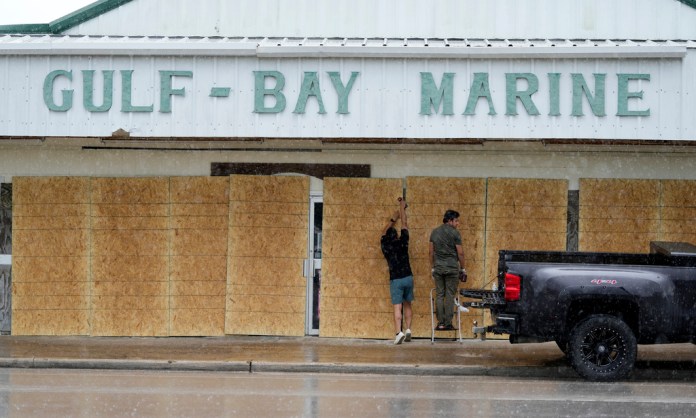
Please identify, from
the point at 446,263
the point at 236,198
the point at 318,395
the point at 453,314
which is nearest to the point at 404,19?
the point at 236,198

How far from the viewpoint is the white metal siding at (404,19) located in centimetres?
1784

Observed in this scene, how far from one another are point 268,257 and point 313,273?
78cm

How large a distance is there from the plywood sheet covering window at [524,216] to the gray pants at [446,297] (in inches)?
33.2

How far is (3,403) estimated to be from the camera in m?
9.98

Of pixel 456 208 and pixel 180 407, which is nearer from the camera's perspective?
pixel 180 407

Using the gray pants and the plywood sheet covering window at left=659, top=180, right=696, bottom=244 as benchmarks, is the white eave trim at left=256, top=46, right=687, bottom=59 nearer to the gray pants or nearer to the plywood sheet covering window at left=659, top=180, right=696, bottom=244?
the plywood sheet covering window at left=659, top=180, right=696, bottom=244

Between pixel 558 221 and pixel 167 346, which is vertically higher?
pixel 558 221

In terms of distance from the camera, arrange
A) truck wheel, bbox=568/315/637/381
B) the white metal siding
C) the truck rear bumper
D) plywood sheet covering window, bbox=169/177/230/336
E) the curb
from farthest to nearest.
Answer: the white metal siding
plywood sheet covering window, bbox=169/177/230/336
the curb
the truck rear bumper
truck wheel, bbox=568/315/637/381

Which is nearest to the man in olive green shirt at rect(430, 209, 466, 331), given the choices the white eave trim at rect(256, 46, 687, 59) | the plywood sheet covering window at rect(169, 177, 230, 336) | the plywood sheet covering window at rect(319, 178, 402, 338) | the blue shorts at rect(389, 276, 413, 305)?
the blue shorts at rect(389, 276, 413, 305)

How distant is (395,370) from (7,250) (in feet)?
24.0

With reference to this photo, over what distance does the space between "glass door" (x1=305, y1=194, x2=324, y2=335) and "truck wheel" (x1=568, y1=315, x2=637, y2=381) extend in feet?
16.9

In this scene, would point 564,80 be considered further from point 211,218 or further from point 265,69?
point 211,218

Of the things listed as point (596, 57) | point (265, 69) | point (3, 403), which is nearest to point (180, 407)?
point (3, 403)

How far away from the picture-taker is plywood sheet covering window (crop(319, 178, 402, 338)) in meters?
16.1
